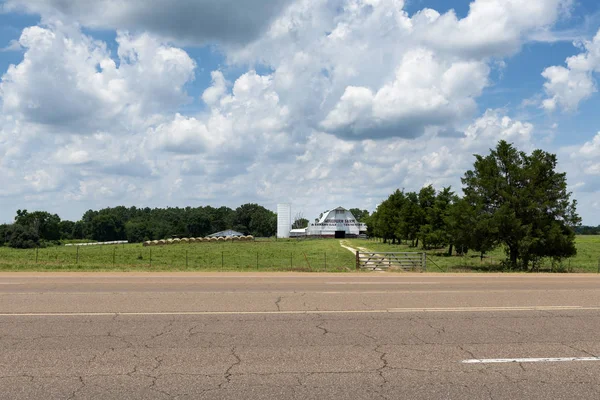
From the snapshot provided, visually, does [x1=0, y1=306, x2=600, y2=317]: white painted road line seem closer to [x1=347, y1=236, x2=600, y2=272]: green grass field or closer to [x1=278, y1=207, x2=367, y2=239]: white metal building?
[x1=347, y1=236, x2=600, y2=272]: green grass field

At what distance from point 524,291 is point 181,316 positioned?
9.81 metres

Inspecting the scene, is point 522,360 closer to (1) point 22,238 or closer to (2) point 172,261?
(2) point 172,261

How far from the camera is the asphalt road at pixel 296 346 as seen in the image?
5730mm

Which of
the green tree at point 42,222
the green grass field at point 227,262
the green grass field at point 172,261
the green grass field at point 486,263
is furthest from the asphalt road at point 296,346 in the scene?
the green tree at point 42,222

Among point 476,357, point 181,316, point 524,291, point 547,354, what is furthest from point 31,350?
point 524,291

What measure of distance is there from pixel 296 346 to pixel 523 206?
24.6 metres

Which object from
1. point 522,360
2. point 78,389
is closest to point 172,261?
point 78,389

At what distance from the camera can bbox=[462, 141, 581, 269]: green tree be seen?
2822cm

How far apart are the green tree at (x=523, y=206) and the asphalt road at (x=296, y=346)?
15.7m

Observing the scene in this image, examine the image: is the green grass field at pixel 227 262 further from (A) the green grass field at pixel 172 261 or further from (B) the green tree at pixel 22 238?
(B) the green tree at pixel 22 238

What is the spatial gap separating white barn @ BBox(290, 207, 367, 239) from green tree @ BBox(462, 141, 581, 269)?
123712 mm

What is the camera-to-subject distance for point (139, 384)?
5801 millimetres

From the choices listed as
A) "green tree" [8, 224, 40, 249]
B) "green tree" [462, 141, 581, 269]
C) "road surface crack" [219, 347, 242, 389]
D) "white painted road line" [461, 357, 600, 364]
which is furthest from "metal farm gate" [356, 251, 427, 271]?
"green tree" [8, 224, 40, 249]

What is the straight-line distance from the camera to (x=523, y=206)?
28781 mm
